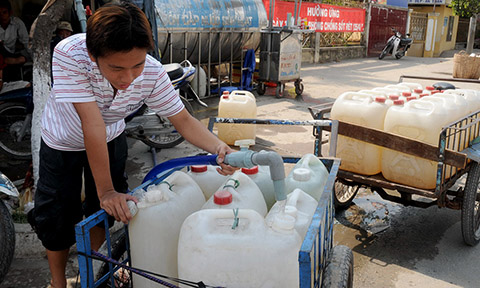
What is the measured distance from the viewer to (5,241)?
2.67 m

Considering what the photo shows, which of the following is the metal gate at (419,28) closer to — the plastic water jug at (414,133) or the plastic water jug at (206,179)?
the plastic water jug at (414,133)

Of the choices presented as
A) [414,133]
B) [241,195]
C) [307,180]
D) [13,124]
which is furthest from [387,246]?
[13,124]

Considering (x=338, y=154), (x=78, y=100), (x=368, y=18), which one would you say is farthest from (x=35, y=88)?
(x=368, y=18)

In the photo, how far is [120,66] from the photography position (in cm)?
157

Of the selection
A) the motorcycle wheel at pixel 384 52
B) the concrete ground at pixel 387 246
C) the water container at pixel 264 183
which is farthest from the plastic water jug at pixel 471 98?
the motorcycle wheel at pixel 384 52

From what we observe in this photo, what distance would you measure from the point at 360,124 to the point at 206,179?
1754 mm

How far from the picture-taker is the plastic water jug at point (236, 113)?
5.76m

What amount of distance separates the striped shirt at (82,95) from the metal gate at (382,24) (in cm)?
1906

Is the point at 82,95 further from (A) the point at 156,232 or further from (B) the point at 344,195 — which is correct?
(B) the point at 344,195

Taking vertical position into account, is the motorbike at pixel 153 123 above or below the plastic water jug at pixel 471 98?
below

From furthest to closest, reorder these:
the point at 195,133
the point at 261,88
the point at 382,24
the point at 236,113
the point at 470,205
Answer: the point at 382,24 → the point at 261,88 → the point at 236,113 → the point at 470,205 → the point at 195,133

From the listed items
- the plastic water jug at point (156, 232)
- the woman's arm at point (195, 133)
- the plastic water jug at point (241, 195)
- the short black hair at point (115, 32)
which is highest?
the short black hair at point (115, 32)

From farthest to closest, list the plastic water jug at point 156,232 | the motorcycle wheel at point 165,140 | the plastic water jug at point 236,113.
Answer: the plastic water jug at point 236,113 → the motorcycle wheel at point 165,140 → the plastic water jug at point 156,232

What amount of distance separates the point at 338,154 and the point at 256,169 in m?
1.58
